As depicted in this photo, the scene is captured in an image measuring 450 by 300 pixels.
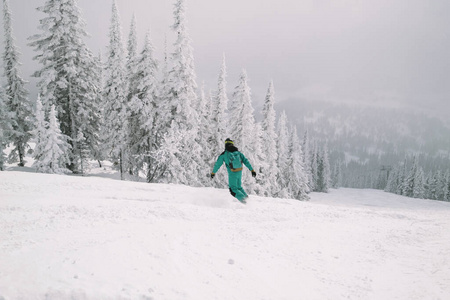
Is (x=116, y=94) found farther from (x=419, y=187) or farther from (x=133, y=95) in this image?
(x=419, y=187)

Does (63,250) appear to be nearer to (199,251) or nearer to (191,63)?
(199,251)

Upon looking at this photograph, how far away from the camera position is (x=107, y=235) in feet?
16.3

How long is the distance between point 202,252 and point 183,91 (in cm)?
2031

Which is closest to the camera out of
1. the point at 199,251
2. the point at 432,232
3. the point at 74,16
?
the point at 199,251

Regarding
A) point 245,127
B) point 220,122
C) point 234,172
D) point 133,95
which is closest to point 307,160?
point 220,122

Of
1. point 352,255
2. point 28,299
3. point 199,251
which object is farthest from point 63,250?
point 352,255

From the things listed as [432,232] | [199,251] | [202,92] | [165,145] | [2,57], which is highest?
[2,57]

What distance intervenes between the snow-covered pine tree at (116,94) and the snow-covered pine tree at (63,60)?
286cm

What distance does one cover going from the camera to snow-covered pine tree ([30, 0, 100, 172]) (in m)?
21.2

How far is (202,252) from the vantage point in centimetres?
473

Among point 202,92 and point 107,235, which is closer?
point 107,235

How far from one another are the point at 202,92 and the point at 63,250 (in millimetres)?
25672

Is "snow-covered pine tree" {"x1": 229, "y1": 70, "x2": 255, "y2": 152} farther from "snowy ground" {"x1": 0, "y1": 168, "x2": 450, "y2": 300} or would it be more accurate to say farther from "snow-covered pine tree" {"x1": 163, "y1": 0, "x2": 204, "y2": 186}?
"snowy ground" {"x1": 0, "y1": 168, "x2": 450, "y2": 300}

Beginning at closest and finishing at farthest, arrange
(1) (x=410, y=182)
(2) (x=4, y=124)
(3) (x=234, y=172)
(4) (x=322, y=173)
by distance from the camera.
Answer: (3) (x=234, y=172), (2) (x=4, y=124), (4) (x=322, y=173), (1) (x=410, y=182)
